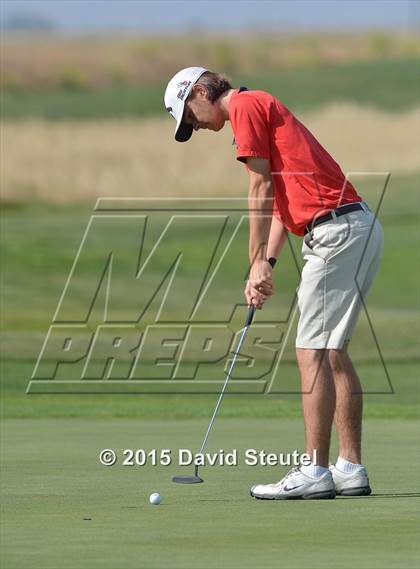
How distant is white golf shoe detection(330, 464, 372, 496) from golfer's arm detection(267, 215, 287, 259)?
3.79 feet

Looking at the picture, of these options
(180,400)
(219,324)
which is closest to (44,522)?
(180,400)

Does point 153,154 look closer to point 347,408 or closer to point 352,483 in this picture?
point 347,408

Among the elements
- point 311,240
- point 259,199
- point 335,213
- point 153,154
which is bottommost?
point 153,154

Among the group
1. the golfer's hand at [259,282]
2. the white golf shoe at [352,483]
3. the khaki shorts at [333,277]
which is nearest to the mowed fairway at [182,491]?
the white golf shoe at [352,483]

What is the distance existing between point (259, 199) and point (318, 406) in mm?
1015

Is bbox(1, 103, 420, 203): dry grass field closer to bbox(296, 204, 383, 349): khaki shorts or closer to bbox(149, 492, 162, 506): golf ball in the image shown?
bbox(296, 204, 383, 349): khaki shorts

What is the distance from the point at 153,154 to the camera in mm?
41906

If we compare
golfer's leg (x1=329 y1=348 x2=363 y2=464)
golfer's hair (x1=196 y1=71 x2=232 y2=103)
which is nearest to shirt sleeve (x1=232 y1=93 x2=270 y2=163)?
golfer's hair (x1=196 y1=71 x2=232 y2=103)

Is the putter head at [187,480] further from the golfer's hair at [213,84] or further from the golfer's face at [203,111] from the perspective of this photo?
the golfer's hair at [213,84]

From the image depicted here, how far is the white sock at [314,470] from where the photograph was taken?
24.1 ft

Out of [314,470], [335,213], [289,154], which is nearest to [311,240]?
[335,213]

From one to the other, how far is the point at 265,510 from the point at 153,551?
1.25m

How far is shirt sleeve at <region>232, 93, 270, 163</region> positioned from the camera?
288 inches

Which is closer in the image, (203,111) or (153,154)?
(203,111)
